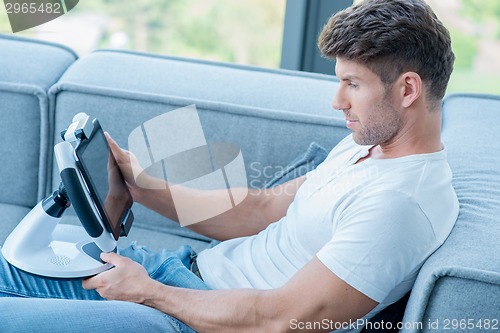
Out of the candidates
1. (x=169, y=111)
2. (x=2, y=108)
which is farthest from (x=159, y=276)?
(x=2, y=108)

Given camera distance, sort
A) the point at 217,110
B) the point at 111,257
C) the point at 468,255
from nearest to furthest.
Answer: the point at 468,255 < the point at 111,257 < the point at 217,110

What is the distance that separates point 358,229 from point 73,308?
523 mm

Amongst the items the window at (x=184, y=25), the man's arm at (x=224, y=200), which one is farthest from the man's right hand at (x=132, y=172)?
the window at (x=184, y=25)

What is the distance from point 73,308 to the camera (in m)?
1.24

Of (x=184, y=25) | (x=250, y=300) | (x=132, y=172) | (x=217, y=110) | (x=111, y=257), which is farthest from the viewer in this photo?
(x=184, y=25)

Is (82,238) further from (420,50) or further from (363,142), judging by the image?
(420,50)

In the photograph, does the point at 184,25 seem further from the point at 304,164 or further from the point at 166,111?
the point at 304,164

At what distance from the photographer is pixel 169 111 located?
1.81m

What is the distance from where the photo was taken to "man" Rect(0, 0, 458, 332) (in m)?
1.21

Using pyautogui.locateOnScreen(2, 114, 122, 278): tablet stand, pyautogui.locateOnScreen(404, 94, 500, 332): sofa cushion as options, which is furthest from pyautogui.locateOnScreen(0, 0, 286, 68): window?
pyautogui.locateOnScreen(2, 114, 122, 278): tablet stand

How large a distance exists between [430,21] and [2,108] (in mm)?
1143

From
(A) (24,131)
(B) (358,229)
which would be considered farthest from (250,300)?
(A) (24,131)

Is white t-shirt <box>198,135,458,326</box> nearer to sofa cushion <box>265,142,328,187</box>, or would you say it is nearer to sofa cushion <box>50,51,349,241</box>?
sofa cushion <box>265,142,328,187</box>

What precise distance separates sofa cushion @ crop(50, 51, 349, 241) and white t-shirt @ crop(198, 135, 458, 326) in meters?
0.24
